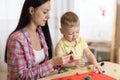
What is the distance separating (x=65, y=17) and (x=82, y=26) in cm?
147

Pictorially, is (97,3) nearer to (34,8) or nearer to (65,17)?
(65,17)

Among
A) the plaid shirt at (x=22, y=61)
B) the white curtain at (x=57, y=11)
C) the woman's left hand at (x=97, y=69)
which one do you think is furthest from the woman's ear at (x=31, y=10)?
the white curtain at (x=57, y=11)

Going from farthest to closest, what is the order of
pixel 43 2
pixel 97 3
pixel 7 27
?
pixel 97 3
pixel 7 27
pixel 43 2

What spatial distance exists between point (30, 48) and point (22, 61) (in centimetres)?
10

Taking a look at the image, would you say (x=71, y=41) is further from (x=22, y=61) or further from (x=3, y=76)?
(x=3, y=76)

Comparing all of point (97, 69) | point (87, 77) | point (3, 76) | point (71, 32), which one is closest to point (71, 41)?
point (71, 32)

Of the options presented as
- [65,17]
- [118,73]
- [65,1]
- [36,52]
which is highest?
[65,1]

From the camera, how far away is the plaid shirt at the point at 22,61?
125cm

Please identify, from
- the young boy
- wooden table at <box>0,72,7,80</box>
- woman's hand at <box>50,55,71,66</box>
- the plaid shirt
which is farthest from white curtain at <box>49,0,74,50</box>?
woman's hand at <box>50,55,71,66</box>

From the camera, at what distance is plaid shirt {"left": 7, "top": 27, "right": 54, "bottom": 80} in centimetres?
125

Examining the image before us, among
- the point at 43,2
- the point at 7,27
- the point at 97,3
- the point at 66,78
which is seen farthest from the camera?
the point at 97,3

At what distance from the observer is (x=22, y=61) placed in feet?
4.19

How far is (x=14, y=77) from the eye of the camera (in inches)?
51.3

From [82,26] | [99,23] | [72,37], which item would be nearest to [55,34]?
[82,26]
